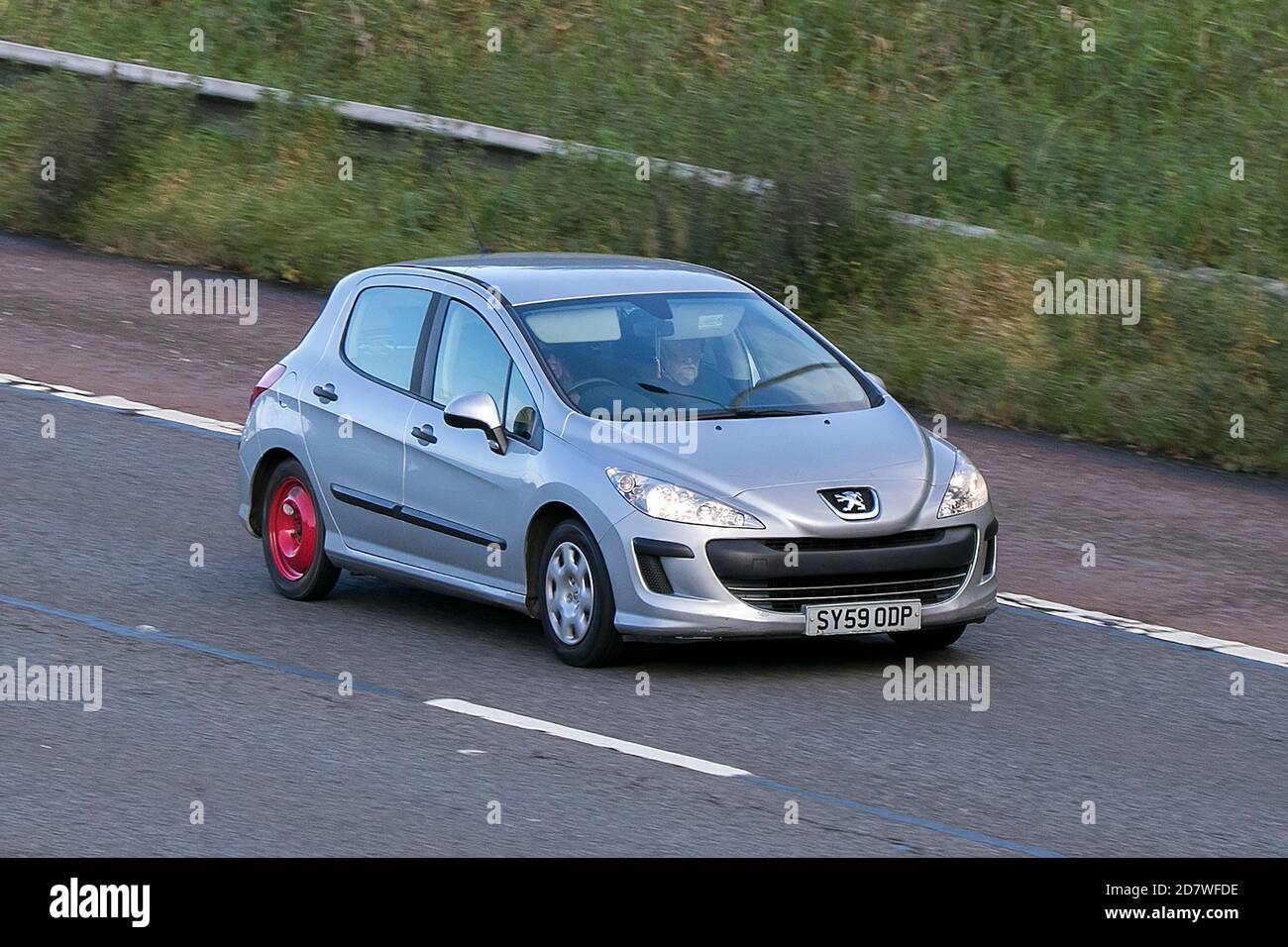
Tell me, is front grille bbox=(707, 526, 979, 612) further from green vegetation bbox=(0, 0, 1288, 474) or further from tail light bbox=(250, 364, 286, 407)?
green vegetation bbox=(0, 0, 1288, 474)

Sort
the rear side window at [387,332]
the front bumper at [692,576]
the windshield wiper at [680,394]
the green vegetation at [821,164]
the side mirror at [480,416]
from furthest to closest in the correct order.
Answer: the green vegetation at [821,164] < the rear side window at [387,332] < the windshield wiper at [680,394] < the side mirror at [480,416] < the front bumper at [692,576]

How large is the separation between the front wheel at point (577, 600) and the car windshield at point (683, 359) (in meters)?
0.62

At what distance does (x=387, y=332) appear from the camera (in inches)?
414

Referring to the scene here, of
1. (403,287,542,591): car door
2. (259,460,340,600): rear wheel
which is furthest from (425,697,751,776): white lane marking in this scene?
(259,460,340,600): rear wheel

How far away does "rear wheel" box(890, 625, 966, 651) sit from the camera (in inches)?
378

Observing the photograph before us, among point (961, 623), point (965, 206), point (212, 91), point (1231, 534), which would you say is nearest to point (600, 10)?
point (212, 91)

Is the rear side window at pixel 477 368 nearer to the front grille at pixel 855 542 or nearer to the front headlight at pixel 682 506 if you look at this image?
the front headlight at pixel 682 506

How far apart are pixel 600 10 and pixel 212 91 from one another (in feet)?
15.7

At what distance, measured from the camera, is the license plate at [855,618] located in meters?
8.90

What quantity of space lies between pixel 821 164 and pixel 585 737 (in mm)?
9848

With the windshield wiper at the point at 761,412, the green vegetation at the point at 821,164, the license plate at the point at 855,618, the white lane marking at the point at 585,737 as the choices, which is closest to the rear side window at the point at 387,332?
the windshield wiper at the point at 761,412

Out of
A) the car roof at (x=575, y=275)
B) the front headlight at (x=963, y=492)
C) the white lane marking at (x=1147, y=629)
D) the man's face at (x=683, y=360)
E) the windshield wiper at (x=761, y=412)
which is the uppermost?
the car roof at (x=575, y=275)

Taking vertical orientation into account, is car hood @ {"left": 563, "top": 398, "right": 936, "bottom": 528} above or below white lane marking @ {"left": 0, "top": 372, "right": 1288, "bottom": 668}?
above

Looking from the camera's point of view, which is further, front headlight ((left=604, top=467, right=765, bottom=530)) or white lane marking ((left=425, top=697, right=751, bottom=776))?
front headlight ((left=604, top=467, right=765, bottom=530))
